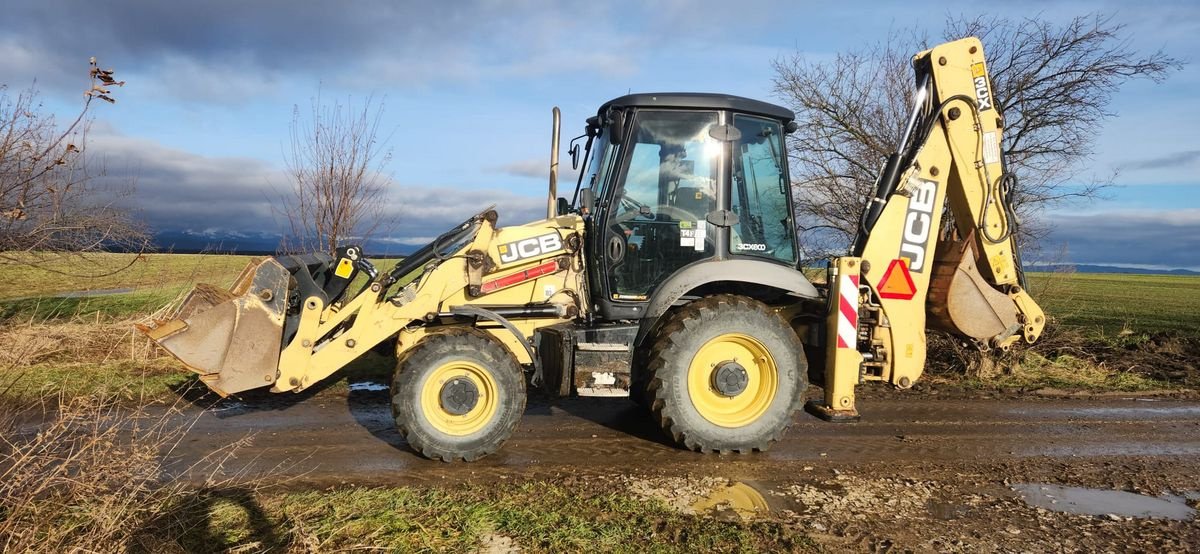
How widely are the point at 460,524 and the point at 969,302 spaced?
4.43m

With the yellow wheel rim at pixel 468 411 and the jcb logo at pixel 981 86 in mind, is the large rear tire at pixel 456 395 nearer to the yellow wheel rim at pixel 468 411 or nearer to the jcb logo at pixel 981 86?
the yellow wheel rim at pixel 468 411

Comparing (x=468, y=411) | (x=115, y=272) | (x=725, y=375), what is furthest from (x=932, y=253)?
(x=115, y=272)

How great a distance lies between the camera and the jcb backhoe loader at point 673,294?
214 inches

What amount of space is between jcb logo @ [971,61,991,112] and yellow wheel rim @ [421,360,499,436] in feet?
14.5

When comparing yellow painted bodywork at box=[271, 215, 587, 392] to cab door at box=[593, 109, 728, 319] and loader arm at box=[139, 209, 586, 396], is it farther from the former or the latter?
cab door at box=[593, 109, 728, 319]

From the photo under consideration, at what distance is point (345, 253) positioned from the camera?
5996mm

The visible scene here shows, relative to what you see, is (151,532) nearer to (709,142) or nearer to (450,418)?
(450,418)

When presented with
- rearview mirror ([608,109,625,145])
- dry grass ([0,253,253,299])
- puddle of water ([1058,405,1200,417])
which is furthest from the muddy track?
rearview mirror ([608,109,625,145])

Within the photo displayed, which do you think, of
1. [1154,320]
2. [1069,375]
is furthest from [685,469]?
[1154,320]

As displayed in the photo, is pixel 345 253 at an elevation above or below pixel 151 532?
above

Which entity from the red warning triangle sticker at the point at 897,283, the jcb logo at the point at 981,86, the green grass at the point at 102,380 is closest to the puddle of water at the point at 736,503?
the red warning triangle sticker at the point at 897,283

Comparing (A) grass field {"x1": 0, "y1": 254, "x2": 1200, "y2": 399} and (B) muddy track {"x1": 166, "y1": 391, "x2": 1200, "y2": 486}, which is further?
(A) grass field {"x1": 0, "y1": 254, "x2": 1200, "y2": 399}

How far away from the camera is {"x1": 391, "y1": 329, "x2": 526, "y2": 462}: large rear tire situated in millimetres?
5383

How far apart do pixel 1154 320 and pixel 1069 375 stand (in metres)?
7.95
